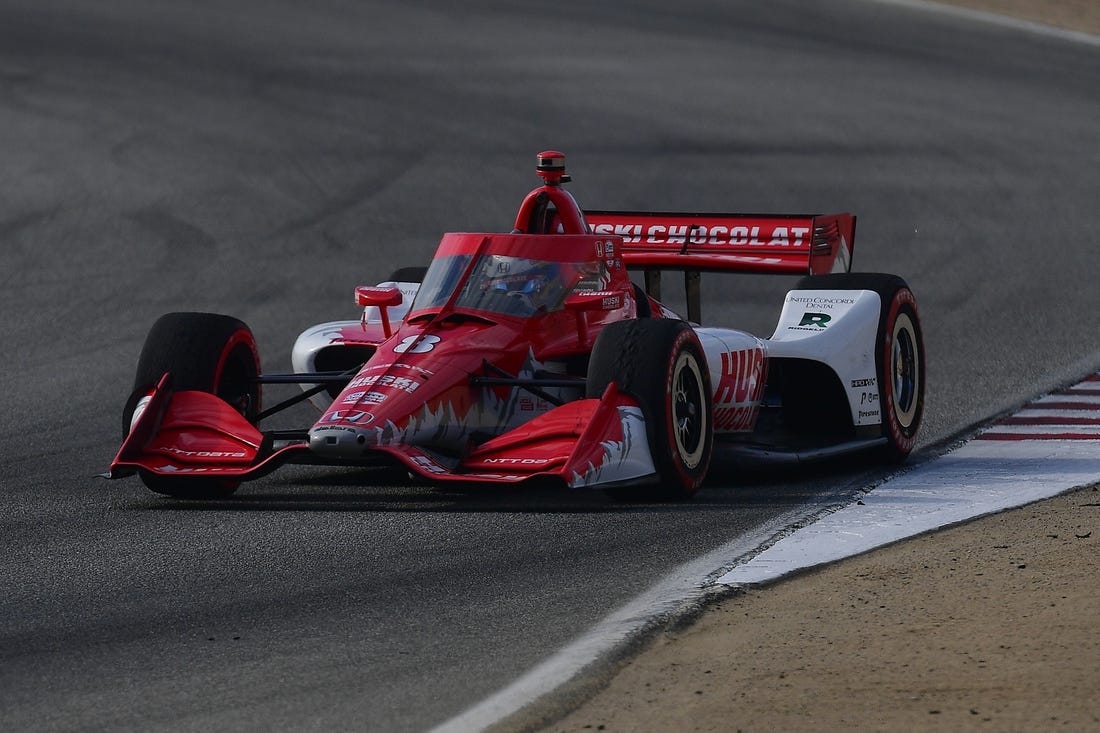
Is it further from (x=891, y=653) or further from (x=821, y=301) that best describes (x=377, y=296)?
(x=891, y=653)

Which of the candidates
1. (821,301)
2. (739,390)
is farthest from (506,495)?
(821,301)

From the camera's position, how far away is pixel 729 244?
10.4 metres

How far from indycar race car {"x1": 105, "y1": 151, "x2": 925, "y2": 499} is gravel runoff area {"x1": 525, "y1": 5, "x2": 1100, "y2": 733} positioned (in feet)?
5.17

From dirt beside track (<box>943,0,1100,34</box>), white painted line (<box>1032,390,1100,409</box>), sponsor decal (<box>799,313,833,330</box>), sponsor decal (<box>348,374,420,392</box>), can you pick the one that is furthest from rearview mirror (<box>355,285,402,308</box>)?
dirt beside track (<box>943,0,1100,34</box>)

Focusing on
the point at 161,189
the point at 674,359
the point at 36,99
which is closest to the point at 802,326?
the point at 674,359

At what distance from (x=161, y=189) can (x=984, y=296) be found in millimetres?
8333

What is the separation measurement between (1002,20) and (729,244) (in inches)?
868

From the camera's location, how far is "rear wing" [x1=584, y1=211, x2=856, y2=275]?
10.2m

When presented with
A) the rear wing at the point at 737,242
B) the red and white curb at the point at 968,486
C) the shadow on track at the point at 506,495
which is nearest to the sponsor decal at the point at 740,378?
the shadow on track at the point at 506,495

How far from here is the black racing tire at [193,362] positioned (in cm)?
819

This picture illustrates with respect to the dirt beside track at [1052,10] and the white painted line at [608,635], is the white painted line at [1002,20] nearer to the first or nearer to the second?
the dirt beside track at [1052,10]

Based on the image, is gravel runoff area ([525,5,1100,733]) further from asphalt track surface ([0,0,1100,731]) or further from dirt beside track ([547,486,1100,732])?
asphalt track surface ([0,0,1100,731])

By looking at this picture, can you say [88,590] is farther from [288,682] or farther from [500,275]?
[500,275]

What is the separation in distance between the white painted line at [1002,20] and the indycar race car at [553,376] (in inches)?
813
